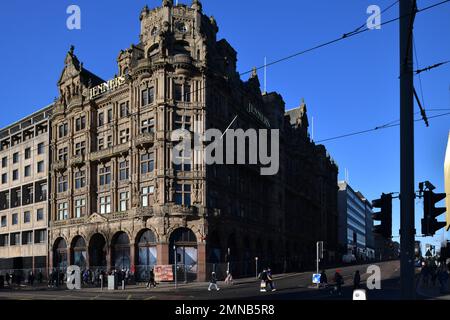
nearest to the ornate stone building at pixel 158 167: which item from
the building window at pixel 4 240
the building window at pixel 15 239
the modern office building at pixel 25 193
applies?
the modern office building at pixel 25 193

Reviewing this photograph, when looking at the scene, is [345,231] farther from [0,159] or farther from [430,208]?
[430,208]

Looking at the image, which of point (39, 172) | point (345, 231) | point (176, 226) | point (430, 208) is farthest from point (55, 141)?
point (345, 231)

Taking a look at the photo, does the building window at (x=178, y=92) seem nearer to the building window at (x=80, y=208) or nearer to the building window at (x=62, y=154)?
the building window at (x=80, y=208)

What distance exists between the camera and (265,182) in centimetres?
7738

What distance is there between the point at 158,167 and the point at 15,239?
3785cm

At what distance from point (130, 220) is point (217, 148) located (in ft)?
42.4

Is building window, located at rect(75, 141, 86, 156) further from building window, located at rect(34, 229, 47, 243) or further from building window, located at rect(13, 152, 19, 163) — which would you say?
building window, located at rect(13, 152, 19, 163)

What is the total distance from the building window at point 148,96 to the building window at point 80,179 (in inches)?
558

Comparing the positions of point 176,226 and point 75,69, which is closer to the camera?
point 176,226

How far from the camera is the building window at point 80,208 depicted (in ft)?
212

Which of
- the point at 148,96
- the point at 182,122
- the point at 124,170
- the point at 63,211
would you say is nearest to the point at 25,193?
the point at 63,211

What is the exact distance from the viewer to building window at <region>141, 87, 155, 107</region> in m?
57.4

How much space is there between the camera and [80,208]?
214 ft

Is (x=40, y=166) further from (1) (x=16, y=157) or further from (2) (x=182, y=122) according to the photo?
(2) (x=182, y=122)
